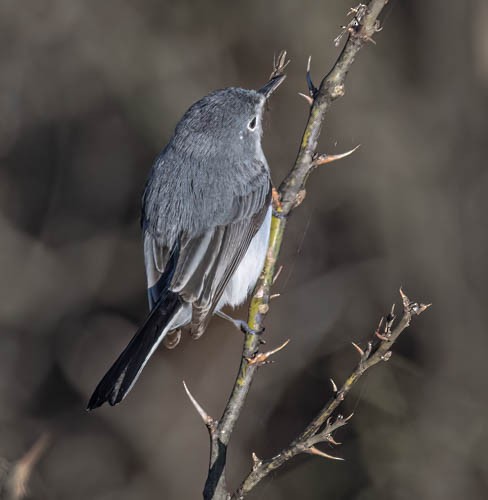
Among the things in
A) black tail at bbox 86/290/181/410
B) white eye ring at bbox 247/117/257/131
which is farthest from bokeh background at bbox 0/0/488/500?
black tail at bbox 86/290/181/410

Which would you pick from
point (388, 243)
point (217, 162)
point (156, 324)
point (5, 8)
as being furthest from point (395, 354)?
point (5, 8)

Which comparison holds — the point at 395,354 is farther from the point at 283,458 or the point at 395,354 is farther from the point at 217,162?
the point at 283,458

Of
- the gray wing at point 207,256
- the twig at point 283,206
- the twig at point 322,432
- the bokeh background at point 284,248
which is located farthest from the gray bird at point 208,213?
the bokeh background at point 284,248

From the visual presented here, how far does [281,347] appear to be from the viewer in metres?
2.12

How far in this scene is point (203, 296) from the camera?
298cm

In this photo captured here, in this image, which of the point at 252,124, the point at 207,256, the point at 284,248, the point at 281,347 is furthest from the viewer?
the point at 284,248

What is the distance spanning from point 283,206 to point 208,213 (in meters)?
0.70

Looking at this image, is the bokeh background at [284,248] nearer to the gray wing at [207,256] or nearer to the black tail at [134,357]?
the gray wing at [207,256]

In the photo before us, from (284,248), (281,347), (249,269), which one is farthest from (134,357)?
(284,248)

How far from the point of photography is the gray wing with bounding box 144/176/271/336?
2980 millimetres

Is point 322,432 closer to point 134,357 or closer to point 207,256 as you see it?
point 134,357

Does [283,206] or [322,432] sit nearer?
[322,432]

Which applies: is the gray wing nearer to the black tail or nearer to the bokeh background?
the black tail

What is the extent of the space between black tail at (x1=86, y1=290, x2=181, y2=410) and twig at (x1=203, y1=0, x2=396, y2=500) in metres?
0.42
